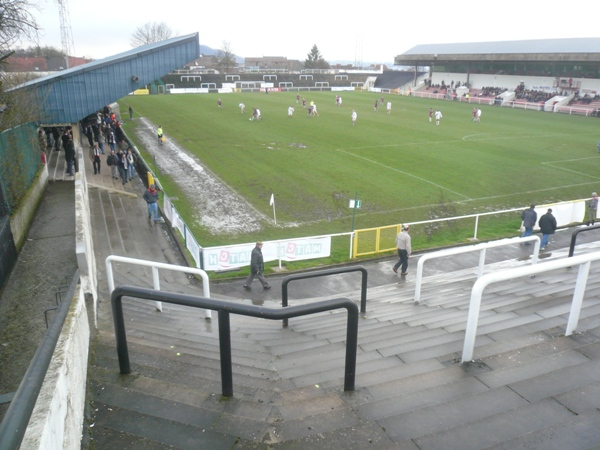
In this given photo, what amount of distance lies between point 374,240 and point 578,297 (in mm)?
10869

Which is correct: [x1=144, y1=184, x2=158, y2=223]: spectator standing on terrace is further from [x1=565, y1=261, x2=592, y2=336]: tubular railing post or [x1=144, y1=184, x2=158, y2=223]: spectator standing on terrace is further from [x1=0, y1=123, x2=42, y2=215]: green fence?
[x1=565, y1=261, x2=592, y2=336]: tubular railing post

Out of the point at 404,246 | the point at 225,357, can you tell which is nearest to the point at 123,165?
the point at 404,246

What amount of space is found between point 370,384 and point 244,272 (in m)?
10.3

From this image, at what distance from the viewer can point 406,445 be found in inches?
129

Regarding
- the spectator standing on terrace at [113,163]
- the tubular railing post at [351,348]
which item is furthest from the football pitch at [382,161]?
the tubular railing post at [351,348]

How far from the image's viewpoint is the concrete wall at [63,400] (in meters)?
2.66

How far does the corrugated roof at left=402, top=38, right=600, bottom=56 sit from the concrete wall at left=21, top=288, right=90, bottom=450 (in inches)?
2613

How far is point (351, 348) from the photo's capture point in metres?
3.92

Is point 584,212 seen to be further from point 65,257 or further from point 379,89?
point 379,89

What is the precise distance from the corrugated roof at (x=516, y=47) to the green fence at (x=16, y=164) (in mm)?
61286

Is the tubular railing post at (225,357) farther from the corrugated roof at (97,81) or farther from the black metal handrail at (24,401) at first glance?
the corrugated roof at (97,81)

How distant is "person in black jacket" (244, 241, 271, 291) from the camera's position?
41.4ft

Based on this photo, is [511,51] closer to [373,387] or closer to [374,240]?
[374,240]

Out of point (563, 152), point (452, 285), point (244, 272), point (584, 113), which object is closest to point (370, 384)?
point (452, 285)
